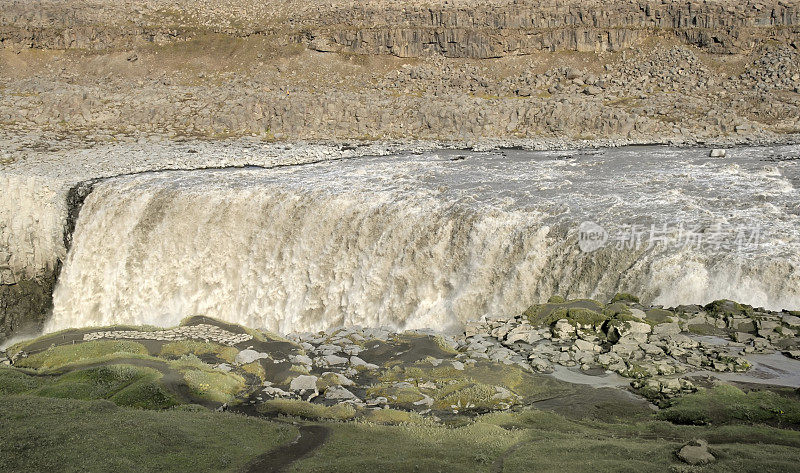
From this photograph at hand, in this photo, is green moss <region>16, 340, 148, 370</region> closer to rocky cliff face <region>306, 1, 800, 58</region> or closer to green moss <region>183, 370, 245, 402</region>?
green moss <region>183, 370, 245, 402</region>

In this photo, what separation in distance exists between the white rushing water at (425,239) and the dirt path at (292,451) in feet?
44.8

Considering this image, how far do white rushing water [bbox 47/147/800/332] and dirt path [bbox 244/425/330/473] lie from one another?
13655 millimetres

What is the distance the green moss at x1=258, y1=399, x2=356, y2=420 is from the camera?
1758 centimetres

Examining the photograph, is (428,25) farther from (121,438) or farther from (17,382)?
(121,438)

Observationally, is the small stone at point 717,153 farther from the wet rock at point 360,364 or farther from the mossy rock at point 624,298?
the wet rock at point 360,364

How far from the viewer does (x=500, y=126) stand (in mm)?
57000

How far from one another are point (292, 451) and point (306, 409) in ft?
12.7

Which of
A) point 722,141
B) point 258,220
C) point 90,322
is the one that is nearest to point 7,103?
point 90,322

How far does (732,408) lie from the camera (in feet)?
53.4

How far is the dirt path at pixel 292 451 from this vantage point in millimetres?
13125

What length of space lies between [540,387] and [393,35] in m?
58.4

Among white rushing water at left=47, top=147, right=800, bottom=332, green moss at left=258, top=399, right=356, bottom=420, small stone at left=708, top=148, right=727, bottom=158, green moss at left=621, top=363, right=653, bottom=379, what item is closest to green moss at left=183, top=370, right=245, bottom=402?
green moss at left=258, top=399, right=356, bottom=420

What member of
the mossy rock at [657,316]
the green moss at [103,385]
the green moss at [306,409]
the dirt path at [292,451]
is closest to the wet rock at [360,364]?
the green moss at [306,409]

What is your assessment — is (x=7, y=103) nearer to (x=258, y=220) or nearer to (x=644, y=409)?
(x=258, y=220)
